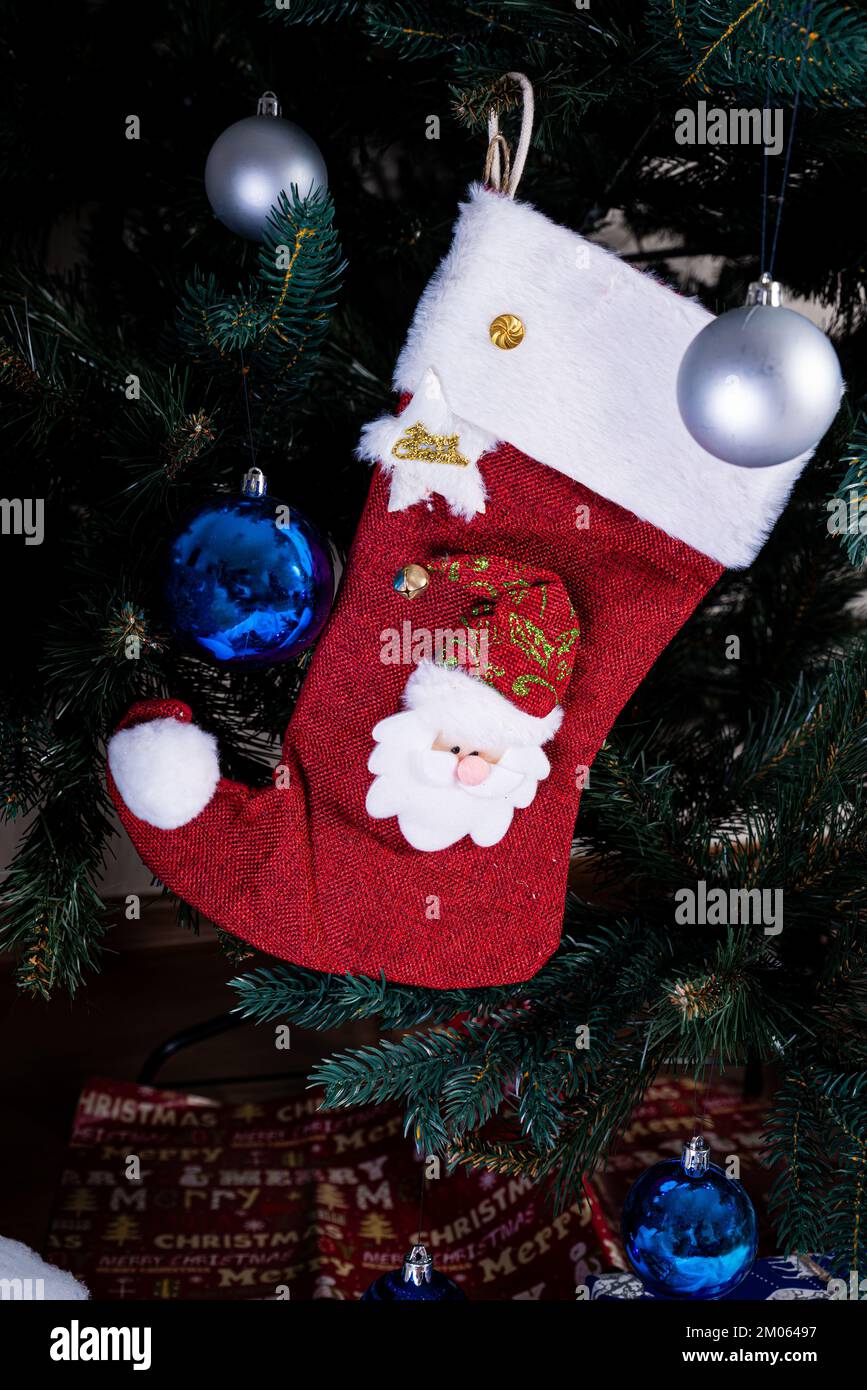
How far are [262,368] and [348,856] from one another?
1.18ft

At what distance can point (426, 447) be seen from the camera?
825mm

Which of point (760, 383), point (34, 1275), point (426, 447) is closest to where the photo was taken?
Result: point (760, 383)

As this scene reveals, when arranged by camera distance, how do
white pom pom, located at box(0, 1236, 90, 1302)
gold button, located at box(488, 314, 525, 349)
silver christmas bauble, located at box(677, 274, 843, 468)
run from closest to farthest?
silver christmas bauble, located at box(677, 274, 843, 468) < white pom pom, located at box(0, 1236, 90, 1302) < gold button, located at box(488, 314, 525, 349)

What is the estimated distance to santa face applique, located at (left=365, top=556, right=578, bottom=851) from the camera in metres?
0.81

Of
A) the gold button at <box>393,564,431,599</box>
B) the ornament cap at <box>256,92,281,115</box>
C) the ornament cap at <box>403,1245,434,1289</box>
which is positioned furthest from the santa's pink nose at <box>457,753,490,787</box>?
the ornament cap at <box>256,92,281,115</box>

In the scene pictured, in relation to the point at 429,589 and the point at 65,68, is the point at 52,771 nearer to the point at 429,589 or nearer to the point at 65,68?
the point at 429,589

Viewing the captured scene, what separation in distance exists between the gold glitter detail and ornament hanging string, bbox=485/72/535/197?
18 cm

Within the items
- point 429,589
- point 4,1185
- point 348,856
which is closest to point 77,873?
point 348,856

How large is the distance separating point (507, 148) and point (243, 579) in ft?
1.26

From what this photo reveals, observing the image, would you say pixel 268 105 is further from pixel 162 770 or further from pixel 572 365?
pixel 162 770

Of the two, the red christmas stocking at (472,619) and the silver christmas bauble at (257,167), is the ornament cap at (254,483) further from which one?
the silver christmas bauble at (257,167)

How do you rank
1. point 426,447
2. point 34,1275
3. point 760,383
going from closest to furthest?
1. point 760,383
2. point 34,1275
3. point 426,447

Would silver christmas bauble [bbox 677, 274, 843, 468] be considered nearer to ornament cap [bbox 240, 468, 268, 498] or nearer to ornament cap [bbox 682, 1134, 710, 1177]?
ornament cap [bbox 240, 468, 268, 498]

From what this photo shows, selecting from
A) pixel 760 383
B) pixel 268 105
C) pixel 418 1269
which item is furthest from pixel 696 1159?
pixel 268 105
